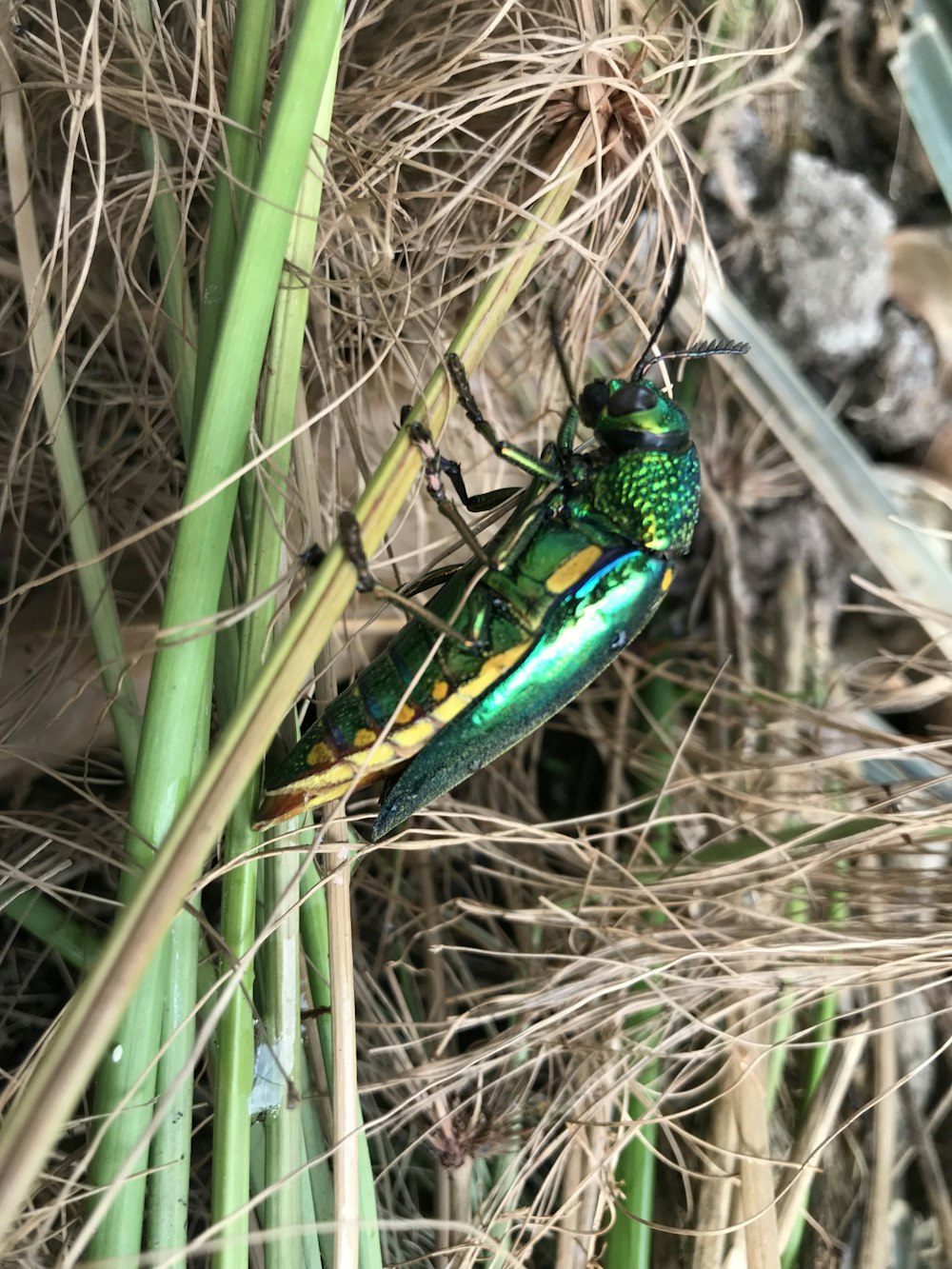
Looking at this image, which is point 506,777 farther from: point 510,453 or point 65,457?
point 65,457

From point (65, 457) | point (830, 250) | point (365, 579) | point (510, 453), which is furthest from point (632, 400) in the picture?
point (830, 250)

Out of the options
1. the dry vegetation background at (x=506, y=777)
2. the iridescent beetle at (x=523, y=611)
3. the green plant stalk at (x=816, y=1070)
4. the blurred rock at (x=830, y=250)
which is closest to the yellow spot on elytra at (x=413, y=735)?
the iridescent beetle at (x=523, y=611)

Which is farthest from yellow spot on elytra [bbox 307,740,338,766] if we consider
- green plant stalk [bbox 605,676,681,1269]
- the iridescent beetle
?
green plant stalk [bbox 605,676,681,1269]

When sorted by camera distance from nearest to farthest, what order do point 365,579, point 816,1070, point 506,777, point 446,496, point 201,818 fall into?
point 201,818 → point 365,579 → point 446,496 → point 816,1070 → point 506,777

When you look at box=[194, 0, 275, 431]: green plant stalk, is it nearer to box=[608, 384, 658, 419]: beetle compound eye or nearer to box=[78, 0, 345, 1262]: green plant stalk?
box=[78, 0, 345, 1262]: green plant stalk

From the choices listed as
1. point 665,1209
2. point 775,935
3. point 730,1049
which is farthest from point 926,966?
point 665,1209

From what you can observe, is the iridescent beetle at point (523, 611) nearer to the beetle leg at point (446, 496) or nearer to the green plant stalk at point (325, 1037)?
the beetle leg at point (446, 496)
